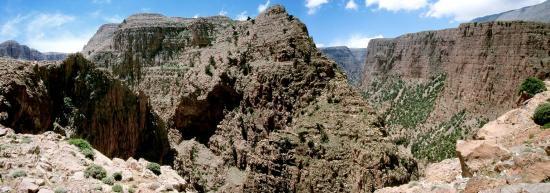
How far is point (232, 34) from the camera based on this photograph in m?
83.9

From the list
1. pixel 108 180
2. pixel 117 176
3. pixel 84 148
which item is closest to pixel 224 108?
pixel 84 148

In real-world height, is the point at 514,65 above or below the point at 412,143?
above

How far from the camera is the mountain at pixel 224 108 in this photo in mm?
45344

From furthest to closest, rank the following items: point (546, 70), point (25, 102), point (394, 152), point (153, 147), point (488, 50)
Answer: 1. point (488, 50)
2. point (546, 70)
3. point (153, 147)
4. point (394, 152)
5. point (25, 102)

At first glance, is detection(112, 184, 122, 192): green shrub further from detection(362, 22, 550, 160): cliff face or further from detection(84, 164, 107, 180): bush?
detection(362, 22, 550, 160): cliff face

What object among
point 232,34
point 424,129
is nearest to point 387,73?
point 424,129

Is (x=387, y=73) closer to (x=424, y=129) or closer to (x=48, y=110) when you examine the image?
(x=424, y=129)

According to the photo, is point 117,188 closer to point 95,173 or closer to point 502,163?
point 95,173

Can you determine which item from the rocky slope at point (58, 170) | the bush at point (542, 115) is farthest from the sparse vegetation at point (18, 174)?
the bush at point (542, 115)

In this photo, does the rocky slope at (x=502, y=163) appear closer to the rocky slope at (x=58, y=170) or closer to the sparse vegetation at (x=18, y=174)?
the rocky slope at (x=58, y=170)

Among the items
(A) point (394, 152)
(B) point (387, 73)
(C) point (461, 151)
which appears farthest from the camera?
(B) point (387, 73)

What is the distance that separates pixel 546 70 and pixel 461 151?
7805 cm

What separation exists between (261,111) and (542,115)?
44.9 m

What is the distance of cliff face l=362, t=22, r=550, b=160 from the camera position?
3861 inches
